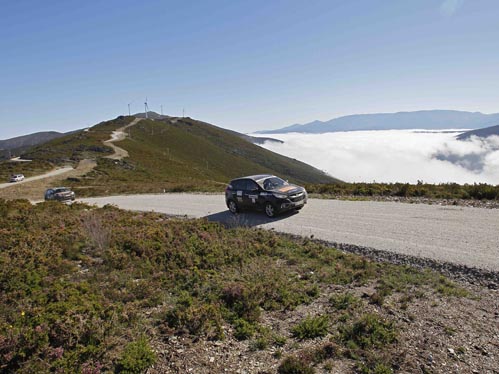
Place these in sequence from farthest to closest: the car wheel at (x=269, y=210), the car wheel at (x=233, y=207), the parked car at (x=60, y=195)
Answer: the parked car at (x=60, y=195) → the car wheel at (x=233, y=207) → the car wheel at (x=269, y=210)

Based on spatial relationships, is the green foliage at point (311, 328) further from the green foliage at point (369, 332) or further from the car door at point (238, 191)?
the car door at point (238, 191)

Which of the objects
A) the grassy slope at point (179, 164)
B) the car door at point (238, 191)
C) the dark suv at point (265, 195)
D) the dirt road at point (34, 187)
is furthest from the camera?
the grassy slope at point (179, 164)

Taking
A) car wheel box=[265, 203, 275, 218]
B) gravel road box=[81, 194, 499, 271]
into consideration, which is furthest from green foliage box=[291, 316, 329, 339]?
car wheel box=[265, 203, 275, 218]

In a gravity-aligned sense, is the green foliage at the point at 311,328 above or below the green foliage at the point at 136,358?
below

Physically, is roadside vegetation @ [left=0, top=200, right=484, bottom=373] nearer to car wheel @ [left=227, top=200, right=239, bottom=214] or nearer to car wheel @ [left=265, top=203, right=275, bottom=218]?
car wheel @ [left=265, top=203, right=275, bottom=218]

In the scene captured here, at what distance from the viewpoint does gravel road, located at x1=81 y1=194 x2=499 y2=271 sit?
9211 mm

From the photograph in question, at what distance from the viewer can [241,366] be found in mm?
5246

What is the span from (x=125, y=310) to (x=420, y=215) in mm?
11525

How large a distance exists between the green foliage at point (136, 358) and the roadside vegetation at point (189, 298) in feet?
0.06

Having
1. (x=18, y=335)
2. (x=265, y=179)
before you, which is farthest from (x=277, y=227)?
(x=18, y=335)

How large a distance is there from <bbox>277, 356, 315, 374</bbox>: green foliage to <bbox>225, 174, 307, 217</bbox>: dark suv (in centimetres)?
990

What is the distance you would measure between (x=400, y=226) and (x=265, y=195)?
5.95m

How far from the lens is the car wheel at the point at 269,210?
15.1 meters

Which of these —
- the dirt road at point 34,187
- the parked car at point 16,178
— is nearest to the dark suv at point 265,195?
the dirt road at point 34,187
